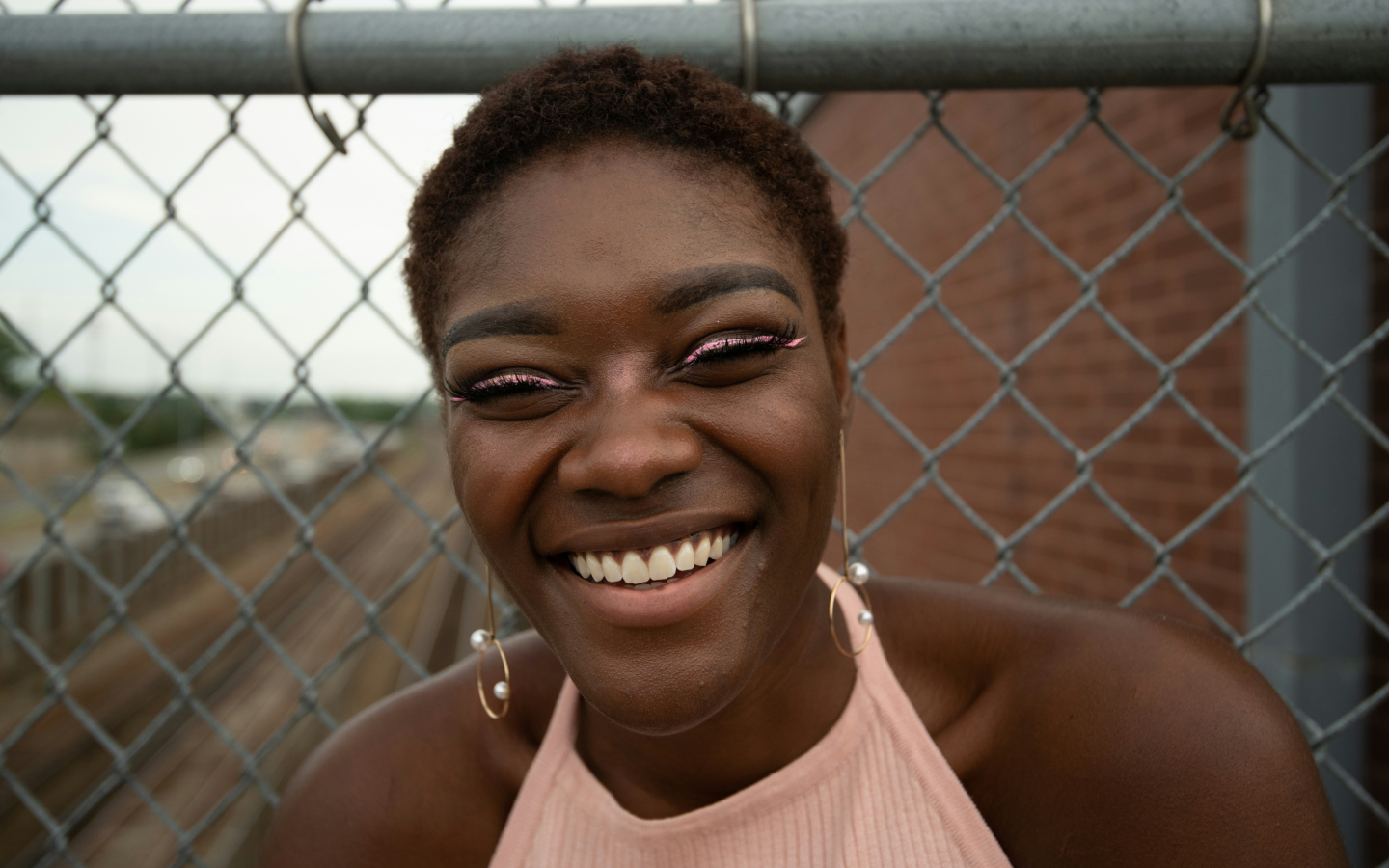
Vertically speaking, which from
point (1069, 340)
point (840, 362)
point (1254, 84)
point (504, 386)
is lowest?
point (504, 386)

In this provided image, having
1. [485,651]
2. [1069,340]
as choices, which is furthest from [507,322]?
[1069,340]

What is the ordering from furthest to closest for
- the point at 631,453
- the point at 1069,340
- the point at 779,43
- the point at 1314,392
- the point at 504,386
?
Result: 1. the point at 1069,340
2. the point at 1314,392
3. the point at 779,43
4. the point at 504,386
5. the point at 631,453

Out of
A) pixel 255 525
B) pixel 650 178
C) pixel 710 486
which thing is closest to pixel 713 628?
pixel 710 486

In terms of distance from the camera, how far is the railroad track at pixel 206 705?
42.4 feet

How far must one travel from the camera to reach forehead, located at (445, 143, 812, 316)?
3.52 feet

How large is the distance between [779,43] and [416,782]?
139cm

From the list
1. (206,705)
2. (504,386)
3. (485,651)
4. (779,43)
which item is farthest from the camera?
(206,705)

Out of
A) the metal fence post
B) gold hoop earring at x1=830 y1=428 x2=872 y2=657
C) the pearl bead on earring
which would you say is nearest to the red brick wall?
the metal fence post

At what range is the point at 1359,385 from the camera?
8.39ft

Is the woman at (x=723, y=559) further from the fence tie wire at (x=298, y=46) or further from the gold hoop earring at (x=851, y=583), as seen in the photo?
the fence tie wire at (x=298, y=46)

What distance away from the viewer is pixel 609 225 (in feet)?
3.54

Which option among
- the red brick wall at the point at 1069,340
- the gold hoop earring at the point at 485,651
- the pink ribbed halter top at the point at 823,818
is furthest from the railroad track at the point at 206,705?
the red brick wall at the point at 1069,340

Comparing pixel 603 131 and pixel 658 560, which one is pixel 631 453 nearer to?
pixel 658 560

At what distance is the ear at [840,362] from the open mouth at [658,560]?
34 cm
